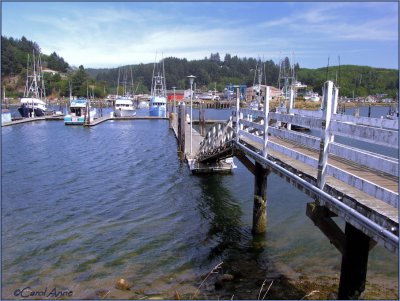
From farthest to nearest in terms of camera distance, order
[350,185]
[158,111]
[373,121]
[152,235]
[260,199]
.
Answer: [158,111], [152,235], [260,199], [350,185], [373,121]

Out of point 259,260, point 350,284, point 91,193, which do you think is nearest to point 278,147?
point 259,260

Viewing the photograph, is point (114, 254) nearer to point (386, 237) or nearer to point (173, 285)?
point (173, 285)

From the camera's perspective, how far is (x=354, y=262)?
5.92 metres

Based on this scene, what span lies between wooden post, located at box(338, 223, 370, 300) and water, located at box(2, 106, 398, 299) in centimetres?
197

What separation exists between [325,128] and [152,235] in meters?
7.24

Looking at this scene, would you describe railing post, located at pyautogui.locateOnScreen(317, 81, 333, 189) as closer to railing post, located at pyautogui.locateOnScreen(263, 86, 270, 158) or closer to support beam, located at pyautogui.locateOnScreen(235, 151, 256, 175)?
railing post, located at pyautogui.locateOnScreen(263, 86, 270, 158)

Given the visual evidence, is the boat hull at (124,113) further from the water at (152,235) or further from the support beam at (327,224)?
the support beam at (327,224)

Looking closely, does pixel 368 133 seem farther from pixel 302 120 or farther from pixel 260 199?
pixel 260 199

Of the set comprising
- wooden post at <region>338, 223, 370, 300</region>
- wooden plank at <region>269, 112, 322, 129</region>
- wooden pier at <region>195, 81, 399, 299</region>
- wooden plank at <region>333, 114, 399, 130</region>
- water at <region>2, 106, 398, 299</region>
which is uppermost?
wooden plank at <region>333, 114, 399, 130</region>

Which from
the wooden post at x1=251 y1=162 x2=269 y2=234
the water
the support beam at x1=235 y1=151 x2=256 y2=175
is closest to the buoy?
the water

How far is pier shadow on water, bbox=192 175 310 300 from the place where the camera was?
8016 mm

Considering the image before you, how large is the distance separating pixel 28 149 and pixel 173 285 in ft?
86.8

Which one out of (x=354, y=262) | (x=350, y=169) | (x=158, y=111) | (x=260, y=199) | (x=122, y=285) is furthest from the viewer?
(x=158, y=111)

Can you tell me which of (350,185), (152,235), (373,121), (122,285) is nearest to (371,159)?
(373,121)
